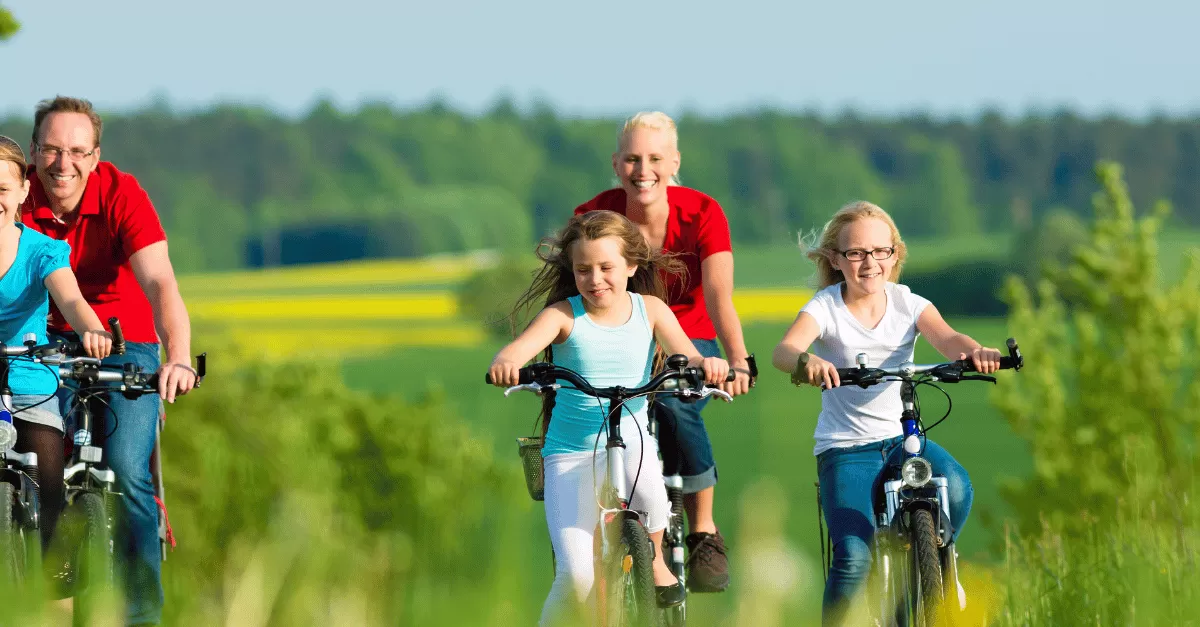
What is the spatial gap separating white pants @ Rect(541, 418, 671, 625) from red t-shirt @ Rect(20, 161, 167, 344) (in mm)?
1828

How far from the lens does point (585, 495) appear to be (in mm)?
5328

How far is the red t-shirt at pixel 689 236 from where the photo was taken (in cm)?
621

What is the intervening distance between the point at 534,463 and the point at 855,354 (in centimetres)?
128

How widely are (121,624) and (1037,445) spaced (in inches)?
1555

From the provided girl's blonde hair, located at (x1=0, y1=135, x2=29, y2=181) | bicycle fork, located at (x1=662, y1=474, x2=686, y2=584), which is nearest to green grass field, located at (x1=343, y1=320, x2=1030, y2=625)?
bicycle fork, located at (x1=662, y1=474, x2=686, y2=584)

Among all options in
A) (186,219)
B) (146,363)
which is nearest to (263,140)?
(186,219)

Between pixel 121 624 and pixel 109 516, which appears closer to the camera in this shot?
pixel 121 624

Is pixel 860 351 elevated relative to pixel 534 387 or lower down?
elevated

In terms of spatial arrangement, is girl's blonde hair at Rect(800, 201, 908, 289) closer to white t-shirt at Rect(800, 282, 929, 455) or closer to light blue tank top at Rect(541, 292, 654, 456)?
white t-shirt at Rect(800, 282, 929, 455)

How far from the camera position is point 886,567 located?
5.35 m

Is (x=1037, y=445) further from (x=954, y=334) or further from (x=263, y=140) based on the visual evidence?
(x=263, y=140)

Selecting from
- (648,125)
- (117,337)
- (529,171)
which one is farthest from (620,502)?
(529,171)

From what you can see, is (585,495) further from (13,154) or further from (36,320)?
(13,154)

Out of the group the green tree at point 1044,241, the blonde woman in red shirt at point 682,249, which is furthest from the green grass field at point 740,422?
the blonde woman in red shirt at point 682,249
